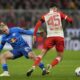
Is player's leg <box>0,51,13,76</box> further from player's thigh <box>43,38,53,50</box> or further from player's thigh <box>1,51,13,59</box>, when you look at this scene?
player's thigh <box>43,38,53,50</box>

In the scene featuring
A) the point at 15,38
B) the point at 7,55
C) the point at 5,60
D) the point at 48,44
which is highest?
the point at 15,38

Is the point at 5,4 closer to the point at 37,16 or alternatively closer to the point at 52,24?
the point at 37,16

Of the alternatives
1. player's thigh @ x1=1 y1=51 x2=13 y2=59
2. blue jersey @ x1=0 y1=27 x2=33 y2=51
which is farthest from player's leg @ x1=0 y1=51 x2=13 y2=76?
blue jersey @ x1=0 y1=27 x2=33 y2=51

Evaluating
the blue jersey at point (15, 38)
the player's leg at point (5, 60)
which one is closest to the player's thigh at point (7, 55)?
the player's leg at point (5, 60)

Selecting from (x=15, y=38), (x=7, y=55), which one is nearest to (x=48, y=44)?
(x=15, y=38)

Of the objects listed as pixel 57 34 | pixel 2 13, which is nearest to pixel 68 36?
pixel 2 13

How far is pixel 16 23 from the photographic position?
106ft

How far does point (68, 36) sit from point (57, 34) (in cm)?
Answer: 1458

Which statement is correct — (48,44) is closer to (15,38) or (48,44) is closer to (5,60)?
(15,38)

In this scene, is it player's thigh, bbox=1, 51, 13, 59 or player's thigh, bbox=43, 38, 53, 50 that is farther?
player's thigh, bbox=43, 38, 53, 50

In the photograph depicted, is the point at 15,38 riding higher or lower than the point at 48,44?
higher

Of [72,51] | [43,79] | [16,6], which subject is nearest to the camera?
[43,79]

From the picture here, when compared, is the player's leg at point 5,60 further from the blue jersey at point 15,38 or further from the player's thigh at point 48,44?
the player's thigh at point 48,44

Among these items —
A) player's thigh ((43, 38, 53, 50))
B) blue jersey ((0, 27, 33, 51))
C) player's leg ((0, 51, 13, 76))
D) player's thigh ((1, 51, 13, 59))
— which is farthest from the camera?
player's thigh ((43, 38, 53, 50))
